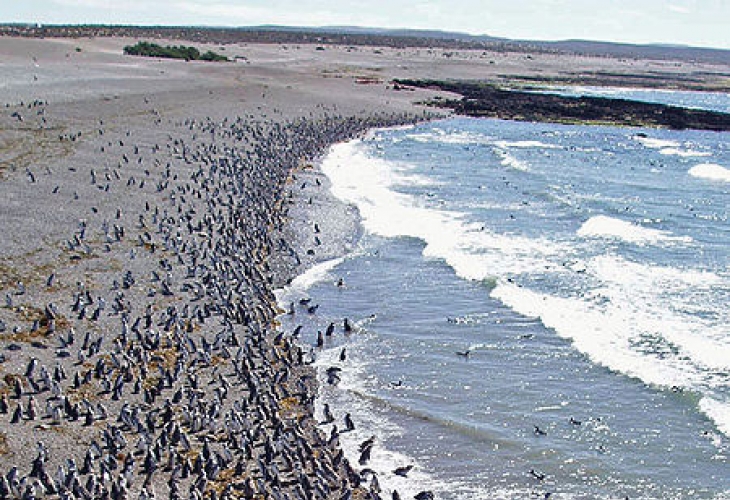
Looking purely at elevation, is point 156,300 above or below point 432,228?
below

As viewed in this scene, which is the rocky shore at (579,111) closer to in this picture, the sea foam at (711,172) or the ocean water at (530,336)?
the sea foam at (711,172)

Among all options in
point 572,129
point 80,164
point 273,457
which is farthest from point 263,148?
point 572,129

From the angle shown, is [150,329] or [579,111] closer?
[150,329]

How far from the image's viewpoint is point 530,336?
2408 centimetres

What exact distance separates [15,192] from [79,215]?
3.54 m

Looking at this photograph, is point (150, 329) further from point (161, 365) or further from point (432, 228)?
point (432, 228)

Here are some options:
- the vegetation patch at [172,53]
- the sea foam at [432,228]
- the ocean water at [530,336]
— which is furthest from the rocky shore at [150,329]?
the vegetation patch at [172,53]

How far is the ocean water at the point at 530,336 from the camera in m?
17.2

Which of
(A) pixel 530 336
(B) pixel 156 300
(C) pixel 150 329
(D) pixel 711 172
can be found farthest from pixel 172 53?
(A) pixel 530 336

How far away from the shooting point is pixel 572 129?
75.2 m

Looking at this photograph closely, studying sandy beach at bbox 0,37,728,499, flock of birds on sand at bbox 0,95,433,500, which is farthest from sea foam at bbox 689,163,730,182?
flock of birds on sand at bbox 0,95,433,500

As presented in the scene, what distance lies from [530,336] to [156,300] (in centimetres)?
1063

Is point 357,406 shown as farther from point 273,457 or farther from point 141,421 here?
point 141,421

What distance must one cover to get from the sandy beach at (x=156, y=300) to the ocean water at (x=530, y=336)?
5.13 ft
